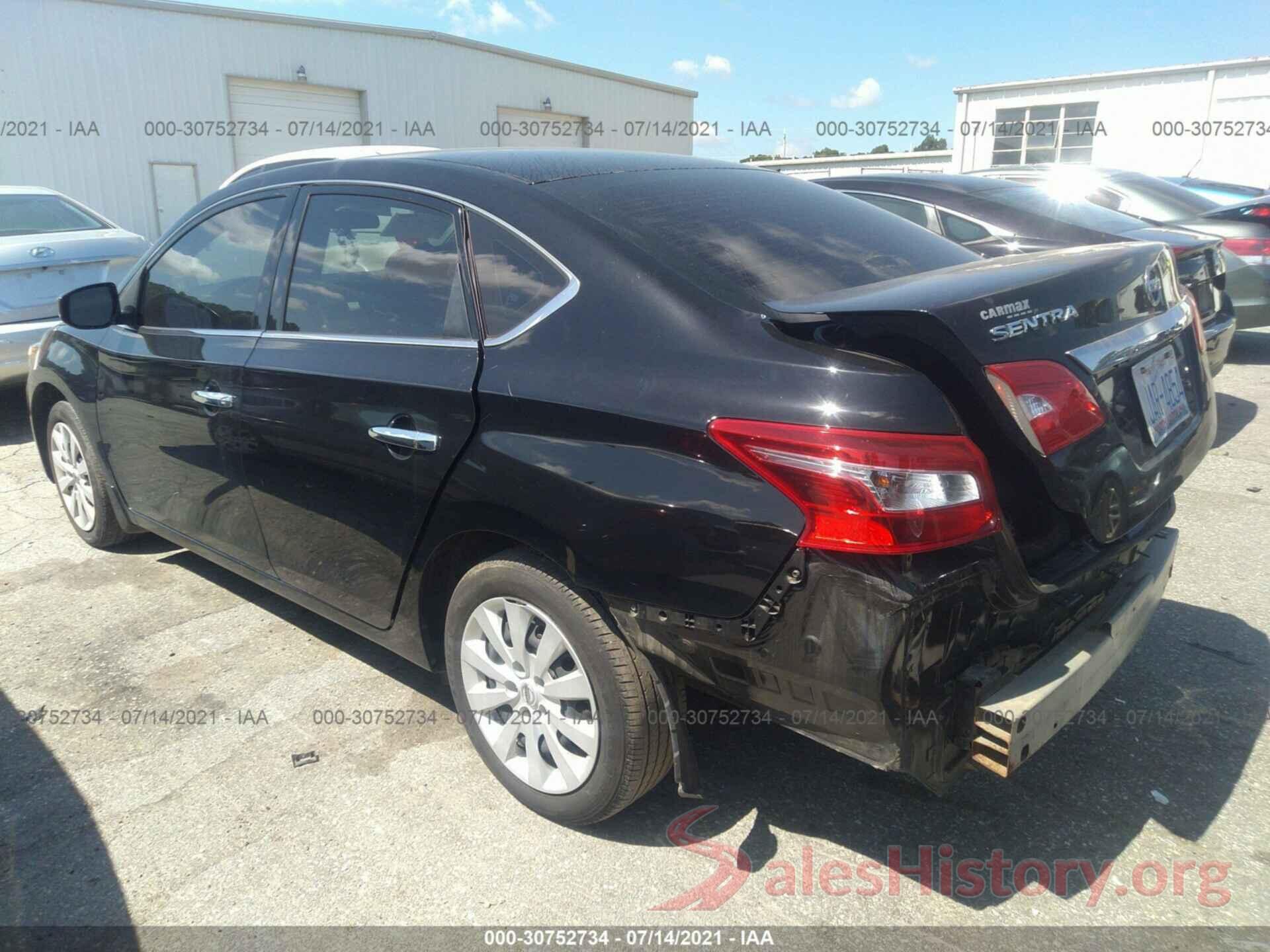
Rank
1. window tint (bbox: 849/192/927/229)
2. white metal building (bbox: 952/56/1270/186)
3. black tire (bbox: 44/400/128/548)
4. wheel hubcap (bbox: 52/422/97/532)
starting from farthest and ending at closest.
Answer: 1. white metal building (bbox: 952/56/1270/186)
2. window tint (bbox: 849/192/927/229)
3. wheel hubcap (bbox: 52/422/97/532)
4. black tire (bbox: 44/400/128/548)

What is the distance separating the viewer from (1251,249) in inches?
299

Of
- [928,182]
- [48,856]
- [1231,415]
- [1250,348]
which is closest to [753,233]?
[48,856]

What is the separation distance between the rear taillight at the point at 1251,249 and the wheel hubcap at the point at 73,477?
829cm

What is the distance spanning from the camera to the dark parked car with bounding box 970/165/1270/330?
756 centimetres

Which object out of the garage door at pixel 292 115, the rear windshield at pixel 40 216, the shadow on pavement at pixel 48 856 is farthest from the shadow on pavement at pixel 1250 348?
the garage door at pixel 292 115

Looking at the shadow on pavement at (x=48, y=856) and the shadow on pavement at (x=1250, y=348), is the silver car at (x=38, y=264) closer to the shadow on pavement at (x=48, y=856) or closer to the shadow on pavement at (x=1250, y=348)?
the shadow on pavement at (x=48, y=856)

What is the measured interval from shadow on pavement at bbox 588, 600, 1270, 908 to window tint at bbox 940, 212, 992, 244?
137 inches

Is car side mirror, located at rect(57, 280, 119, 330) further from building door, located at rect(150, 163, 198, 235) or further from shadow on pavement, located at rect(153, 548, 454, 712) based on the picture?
building door, located at rect(150, 163, 198, 235)

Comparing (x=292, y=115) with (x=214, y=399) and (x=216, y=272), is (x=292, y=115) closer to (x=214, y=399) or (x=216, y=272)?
(x=216, y=272)

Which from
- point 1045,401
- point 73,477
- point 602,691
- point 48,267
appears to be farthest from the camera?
point 48,267

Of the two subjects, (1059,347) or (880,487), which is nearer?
(880,487)

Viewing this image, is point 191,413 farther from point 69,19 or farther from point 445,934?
point 69,19

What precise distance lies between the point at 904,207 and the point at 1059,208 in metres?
0.96

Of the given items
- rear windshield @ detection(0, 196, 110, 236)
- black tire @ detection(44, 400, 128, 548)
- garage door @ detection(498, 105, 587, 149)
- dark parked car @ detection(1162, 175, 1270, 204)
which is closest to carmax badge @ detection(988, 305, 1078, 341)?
black tire @ detection(44, 400, 128, 548)
